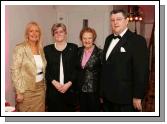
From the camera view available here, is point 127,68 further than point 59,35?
No

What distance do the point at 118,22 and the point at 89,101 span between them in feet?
Answer: 2.00

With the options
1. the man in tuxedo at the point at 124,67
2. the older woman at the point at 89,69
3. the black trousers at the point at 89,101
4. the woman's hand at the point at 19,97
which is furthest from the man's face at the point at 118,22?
the woman's hand at the point at 19,97

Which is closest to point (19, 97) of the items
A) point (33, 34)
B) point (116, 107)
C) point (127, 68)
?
point (33, 34)

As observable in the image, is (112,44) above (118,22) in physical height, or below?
below

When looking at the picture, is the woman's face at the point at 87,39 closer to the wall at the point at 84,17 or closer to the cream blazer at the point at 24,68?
the wall at the point at 84,17

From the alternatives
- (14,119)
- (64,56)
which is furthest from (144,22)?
(14,119)

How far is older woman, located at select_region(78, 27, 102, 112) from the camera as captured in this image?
2.27 metres

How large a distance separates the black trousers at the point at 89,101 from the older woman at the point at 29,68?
294mm

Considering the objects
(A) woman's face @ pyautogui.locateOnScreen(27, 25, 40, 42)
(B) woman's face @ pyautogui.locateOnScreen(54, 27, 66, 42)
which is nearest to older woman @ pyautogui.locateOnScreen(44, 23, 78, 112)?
(B) woman's face @ pyautogui.locateOnScreen(54, 27, 66, 42)

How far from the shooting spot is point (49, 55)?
2305 millimetres

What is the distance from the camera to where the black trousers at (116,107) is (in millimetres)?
2217

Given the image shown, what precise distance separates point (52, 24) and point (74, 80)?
0.44 m

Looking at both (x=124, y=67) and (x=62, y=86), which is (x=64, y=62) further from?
(x=124, y=67)

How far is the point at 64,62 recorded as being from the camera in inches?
90.7
